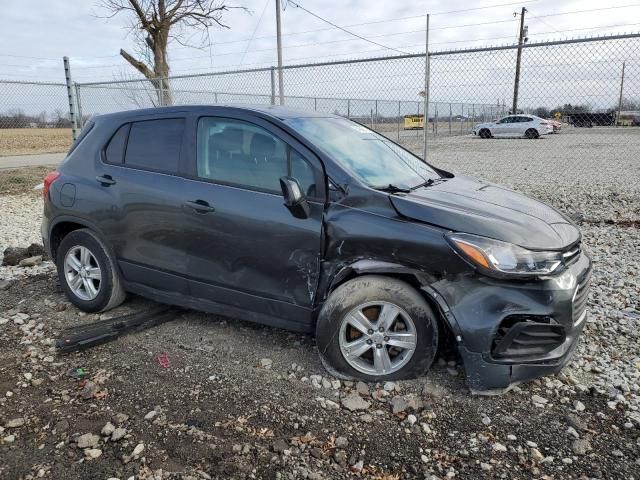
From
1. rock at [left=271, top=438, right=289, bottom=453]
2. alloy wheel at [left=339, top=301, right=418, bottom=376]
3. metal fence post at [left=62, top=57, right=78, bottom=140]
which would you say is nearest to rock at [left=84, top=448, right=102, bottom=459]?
rock at [left=271, top=438, right=289, bottom=453]

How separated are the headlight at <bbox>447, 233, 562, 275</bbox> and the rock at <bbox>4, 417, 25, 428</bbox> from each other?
2.62 metres

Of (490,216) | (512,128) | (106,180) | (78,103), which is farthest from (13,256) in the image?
→ (512,128)

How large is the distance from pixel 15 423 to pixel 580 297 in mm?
3337

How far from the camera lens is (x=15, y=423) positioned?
2.81 metres

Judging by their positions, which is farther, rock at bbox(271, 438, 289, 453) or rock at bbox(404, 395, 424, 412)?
rock at bbox(404, 395, 424, 412)

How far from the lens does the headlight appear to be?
2.79 meters

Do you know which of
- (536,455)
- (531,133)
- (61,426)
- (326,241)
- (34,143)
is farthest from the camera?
(531,133)

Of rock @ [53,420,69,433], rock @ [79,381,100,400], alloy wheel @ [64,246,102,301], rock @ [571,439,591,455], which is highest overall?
alloy wheel @ [64,246,102,301]

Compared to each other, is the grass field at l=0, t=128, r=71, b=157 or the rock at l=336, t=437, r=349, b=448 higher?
the grass field at l=0, t=128, r=71, b=157

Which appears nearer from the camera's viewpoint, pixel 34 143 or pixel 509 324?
pixel 509 324

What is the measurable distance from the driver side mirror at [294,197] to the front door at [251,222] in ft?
0.12

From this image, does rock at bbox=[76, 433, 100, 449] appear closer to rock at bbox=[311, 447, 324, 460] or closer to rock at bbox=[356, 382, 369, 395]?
rock at bbox=[311, 447, 324, 460]

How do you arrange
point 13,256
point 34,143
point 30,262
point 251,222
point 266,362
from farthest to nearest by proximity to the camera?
point 34,143
point 13,256
point 30,262
point 266,362
point 251,222

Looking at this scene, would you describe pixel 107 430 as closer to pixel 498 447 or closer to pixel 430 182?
pixel 498 447
